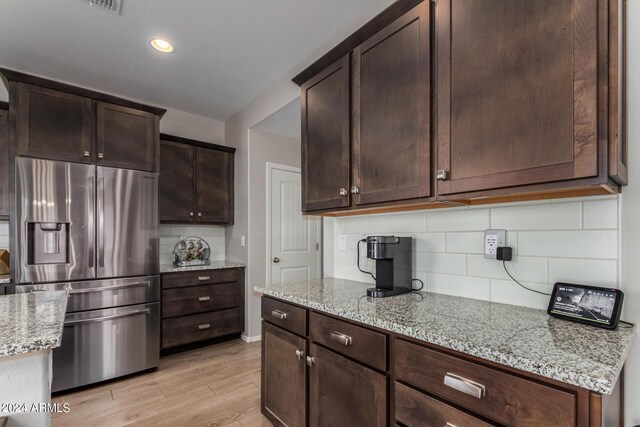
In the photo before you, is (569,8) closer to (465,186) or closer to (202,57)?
(465,186)

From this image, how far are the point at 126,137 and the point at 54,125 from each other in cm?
48

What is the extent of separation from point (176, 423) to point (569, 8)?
283 centimetres

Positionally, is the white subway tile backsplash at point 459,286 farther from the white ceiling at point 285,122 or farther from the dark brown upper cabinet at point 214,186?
the dark brown upper cabinet at point 214,186

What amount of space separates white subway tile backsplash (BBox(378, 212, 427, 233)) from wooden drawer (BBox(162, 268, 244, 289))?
2.02 m

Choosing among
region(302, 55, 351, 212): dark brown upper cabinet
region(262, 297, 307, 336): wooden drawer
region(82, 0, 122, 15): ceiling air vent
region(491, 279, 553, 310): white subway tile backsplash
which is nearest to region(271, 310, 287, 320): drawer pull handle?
region(262, 297, 307, 336): wooden drawer

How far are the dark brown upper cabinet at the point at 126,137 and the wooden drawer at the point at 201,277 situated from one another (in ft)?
3.47

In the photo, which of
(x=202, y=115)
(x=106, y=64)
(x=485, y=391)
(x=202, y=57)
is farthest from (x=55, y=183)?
(x=485, y=391)

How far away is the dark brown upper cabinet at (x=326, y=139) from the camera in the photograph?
181 cm

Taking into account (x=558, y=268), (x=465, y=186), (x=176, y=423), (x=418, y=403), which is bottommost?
(x=176, y=423)

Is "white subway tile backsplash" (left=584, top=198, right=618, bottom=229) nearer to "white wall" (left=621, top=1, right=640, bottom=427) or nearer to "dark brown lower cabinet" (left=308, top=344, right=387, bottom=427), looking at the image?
"white wall" (left=621, top=1, right=640, bottom=427)

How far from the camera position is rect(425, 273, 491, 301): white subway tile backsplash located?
1484mm

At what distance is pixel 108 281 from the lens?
253 cm

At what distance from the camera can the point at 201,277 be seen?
10.5 feet

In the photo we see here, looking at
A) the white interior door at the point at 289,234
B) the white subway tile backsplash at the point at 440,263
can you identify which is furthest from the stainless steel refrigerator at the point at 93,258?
the white subway tile backsplash at the point at 440,263
